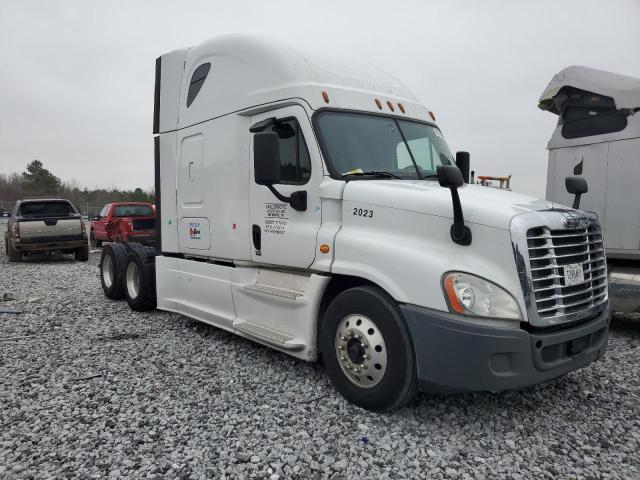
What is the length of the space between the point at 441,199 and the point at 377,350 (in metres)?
1.25

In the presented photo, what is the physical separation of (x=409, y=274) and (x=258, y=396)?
175cm

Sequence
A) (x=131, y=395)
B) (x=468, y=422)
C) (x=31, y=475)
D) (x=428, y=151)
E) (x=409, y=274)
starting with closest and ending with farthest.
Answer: (x=31, y=475) → (x=409, y=274) → (x=468, y=422) → (x=131, y=395) → (x=428, y=151)

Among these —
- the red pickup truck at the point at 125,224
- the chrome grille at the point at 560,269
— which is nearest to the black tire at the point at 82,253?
the red pickup truck at the point at 125,224

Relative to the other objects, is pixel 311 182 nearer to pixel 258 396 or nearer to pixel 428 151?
A: pixel 428 151

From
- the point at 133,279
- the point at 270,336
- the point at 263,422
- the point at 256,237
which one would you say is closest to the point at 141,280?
the point at 133,279

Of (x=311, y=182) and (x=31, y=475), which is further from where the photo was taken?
(x=311, y=182)

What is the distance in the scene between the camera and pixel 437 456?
322 cm

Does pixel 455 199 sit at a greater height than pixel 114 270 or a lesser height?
greater

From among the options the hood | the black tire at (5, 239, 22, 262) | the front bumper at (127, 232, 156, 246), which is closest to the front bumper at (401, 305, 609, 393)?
the hood

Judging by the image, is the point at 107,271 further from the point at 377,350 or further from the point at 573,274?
the point at 573,274

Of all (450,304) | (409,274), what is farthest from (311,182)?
(450,304)

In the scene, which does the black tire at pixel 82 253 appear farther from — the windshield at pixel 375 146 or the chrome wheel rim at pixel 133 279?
the windshield at pixel 375 146

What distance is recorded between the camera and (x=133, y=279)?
750 cm

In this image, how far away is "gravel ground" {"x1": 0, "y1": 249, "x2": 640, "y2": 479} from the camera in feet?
10.1
